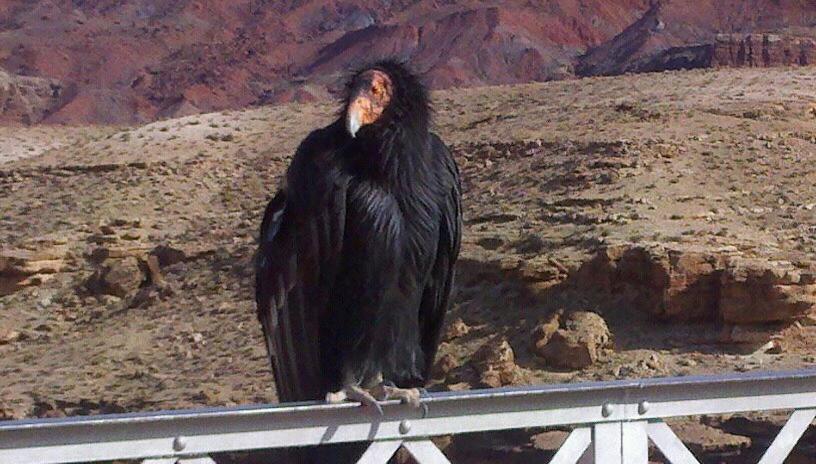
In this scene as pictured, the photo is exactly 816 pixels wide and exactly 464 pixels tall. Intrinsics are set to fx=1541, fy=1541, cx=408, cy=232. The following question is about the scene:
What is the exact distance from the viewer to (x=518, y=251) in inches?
734

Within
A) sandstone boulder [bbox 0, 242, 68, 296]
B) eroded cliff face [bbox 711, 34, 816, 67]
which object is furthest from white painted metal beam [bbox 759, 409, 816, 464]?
eroded cliff face [bbox 711, 34, 816, 67]

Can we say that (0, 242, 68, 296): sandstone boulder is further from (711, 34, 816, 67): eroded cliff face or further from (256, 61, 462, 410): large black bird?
(711, 34, 816, 67): eroded cliff face

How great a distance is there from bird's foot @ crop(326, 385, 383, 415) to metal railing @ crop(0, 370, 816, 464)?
0.11ft

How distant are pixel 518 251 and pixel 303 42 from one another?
6192 cm

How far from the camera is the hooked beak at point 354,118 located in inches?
231

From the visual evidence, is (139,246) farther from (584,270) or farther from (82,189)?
(584,270)

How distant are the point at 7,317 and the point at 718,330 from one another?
11.5 metres

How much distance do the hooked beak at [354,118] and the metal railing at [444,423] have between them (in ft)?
5.34

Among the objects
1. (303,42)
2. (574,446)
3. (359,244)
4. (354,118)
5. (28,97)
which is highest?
(354,118)

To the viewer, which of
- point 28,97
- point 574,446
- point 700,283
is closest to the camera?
point 574,446

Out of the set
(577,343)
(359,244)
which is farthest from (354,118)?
(577,343)

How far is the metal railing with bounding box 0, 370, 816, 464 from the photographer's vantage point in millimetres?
3990

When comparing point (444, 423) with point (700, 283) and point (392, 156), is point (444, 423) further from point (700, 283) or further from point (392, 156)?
point (700, 283)

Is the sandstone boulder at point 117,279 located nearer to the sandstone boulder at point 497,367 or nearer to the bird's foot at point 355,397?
the sandstone boulder at point 497,367
